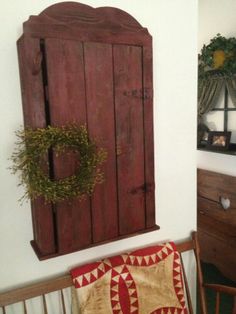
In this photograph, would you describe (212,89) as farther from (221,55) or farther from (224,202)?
(224,202)

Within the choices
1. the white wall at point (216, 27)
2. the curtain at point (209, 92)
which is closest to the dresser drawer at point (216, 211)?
the white wall at point (216, 27)

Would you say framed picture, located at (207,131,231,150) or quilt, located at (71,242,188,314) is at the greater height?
framed picture, located at (207,131,231,150)

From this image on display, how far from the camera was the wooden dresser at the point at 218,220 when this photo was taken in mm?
2436

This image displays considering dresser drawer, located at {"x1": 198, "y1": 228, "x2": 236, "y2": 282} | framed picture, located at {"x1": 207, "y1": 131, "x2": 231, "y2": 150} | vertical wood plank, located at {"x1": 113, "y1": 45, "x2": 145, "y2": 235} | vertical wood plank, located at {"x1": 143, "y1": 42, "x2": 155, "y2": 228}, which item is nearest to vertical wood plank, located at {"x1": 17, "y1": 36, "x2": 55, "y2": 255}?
vertical wood plank, located at {"x1": 113, "y1": 45, "x2": 145, "y2": 235}

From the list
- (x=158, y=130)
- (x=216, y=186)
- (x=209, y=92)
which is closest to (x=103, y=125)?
(x=158, y=130)

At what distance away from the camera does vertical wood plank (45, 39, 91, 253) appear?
114 cm

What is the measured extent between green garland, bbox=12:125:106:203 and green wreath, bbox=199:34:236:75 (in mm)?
1763

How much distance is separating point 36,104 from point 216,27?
7.57 feet

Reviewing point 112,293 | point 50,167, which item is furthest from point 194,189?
point 50,167

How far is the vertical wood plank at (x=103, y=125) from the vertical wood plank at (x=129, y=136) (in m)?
0.03

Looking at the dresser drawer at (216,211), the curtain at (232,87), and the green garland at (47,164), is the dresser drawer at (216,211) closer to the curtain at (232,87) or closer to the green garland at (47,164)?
the curtain at (232,87)

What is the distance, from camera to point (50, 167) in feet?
3.84

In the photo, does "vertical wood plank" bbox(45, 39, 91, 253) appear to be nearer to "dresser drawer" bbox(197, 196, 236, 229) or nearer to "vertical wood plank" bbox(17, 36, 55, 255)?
"vertical wood plank" bbox(17, 36, 55, 255)

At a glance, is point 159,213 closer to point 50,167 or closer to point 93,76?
point 50,167
